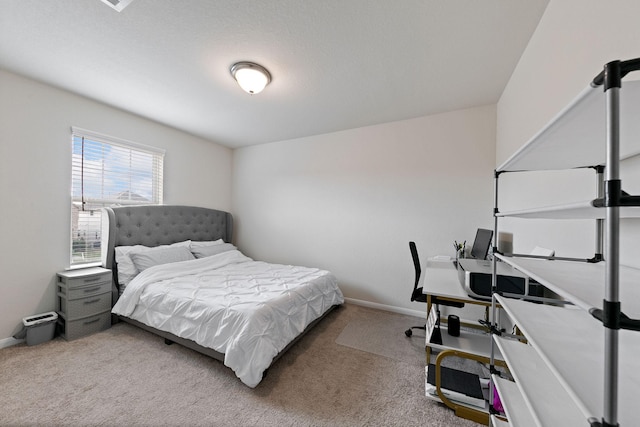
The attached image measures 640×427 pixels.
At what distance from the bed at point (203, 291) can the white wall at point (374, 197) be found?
631 mm

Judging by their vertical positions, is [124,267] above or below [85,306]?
above

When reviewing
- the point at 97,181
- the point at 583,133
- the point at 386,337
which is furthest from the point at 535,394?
the point at 97,181

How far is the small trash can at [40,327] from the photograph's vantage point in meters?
2.16

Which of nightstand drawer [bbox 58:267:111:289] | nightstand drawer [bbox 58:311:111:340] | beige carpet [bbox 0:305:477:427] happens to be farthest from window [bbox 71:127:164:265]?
beige carpet [bbox 0:305:477:427]

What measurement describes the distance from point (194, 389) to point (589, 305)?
7.33 ft

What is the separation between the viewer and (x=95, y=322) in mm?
2451

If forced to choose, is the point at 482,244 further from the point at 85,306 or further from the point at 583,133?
the point at 85,306

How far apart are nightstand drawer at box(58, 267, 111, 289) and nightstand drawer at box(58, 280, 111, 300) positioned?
0.11 feet

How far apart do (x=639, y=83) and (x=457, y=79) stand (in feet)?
6.80

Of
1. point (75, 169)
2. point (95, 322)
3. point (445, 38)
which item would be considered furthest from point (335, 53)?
point (95, 322)

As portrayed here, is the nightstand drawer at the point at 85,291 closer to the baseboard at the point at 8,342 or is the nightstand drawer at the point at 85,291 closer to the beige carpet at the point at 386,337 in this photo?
the baseboard at the point at 8,342

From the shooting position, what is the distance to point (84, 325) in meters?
2.37

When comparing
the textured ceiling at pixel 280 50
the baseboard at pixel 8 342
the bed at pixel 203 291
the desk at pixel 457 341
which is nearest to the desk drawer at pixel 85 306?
the bed at pixel 203 291

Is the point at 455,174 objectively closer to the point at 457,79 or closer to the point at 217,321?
the point at 457,79
